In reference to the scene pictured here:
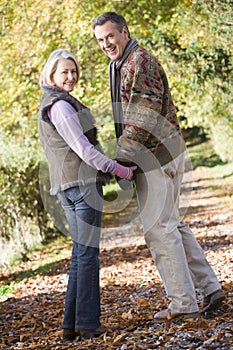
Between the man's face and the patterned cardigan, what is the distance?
3.9 inches

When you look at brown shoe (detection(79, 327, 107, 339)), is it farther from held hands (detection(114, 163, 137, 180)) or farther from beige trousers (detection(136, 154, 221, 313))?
held hands (detection(114, 163, 137, 180))

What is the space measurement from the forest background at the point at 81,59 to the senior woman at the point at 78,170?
16.7 feet

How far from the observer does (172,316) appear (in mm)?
4520

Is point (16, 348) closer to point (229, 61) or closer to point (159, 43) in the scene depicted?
point (229, 61)

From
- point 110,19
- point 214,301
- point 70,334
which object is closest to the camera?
point 110,19

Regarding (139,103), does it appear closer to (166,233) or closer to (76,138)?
(76,138)

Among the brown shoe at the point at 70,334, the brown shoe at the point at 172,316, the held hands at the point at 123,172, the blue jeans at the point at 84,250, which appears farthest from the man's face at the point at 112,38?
the brown shoe at the point at 70,334

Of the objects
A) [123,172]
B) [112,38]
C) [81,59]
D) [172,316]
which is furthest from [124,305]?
[81,59]

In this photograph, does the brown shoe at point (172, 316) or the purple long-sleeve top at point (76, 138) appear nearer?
the purple long-sleeve top at point (76, 138)

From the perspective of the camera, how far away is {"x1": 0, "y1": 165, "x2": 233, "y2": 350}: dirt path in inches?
165

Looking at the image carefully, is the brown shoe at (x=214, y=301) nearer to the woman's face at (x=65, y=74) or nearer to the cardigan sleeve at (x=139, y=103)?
the cardigan sleeve at (x=139, y=103)

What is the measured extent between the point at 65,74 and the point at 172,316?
6.28 ft

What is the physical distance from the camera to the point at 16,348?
4.65 metres

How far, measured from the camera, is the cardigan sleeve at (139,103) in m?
4.30
